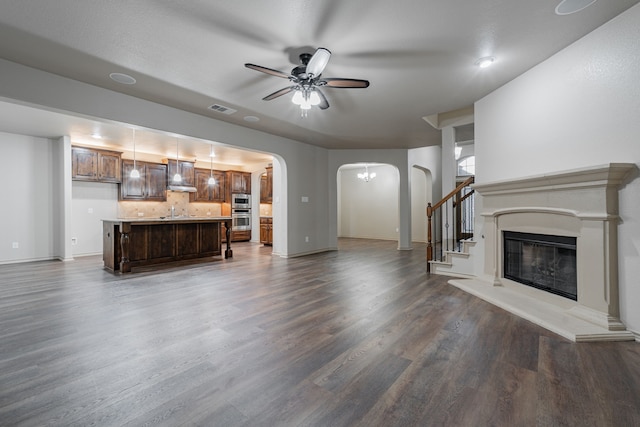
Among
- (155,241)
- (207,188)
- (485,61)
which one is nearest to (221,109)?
(155,241)

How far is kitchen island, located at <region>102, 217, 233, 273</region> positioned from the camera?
517 cm

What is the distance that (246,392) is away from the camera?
5.53 ft

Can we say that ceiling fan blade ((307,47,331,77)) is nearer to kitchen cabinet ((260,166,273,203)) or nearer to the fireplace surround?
the fireplace surround

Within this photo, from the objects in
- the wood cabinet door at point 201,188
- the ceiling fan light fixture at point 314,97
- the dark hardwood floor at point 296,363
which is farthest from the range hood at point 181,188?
the ceiling fan light fixture at point 314,97

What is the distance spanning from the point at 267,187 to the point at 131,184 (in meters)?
3.76

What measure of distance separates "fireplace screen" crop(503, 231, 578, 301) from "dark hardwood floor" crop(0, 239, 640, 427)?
25.8 inches

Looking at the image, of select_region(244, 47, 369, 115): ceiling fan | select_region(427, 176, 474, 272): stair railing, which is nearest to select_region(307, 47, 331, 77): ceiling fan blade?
select_region(244, 47, 369, 115): ceiling fan

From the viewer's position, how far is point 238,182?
9.91m

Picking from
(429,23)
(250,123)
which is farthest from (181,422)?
(250,123)

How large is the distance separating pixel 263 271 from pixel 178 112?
119 inches

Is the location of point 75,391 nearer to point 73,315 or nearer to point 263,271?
point 73,315

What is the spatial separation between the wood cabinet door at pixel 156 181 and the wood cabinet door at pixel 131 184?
0.34 feet

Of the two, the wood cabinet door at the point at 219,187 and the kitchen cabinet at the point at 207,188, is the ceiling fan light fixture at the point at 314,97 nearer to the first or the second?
the kitchen cabinet at the point at 207,188

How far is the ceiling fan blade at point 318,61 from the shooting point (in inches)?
100
